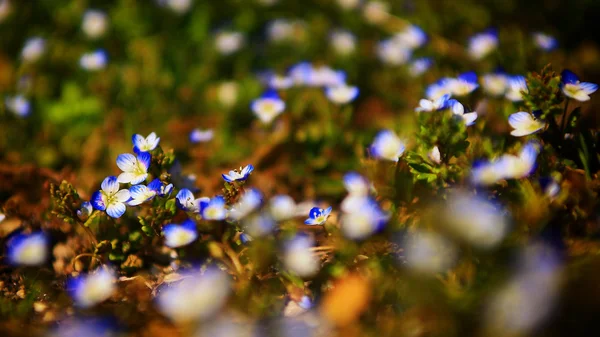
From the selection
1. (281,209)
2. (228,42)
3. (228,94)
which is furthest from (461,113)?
(228,42)

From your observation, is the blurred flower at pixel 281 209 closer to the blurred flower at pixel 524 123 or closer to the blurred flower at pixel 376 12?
the blurred flower at pixel 524 123

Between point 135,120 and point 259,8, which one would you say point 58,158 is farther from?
point 259,8

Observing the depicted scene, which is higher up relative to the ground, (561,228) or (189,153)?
(561,228)

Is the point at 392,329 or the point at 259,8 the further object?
the point at 259,8

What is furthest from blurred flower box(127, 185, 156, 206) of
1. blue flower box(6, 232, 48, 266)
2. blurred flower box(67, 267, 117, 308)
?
blue flower box(6, 232, 48, 266)

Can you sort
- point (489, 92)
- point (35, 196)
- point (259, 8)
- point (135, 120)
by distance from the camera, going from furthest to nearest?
point (259, 8), point (135, 120), point (489, 92), point (35, 196)

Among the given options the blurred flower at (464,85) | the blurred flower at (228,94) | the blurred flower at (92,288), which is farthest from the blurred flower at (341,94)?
the blurred flower at (92,288)

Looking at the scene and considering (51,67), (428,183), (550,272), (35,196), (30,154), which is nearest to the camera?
(550,272)

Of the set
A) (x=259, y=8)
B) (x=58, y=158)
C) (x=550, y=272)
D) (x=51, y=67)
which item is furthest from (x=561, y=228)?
(x=51, y=67)
